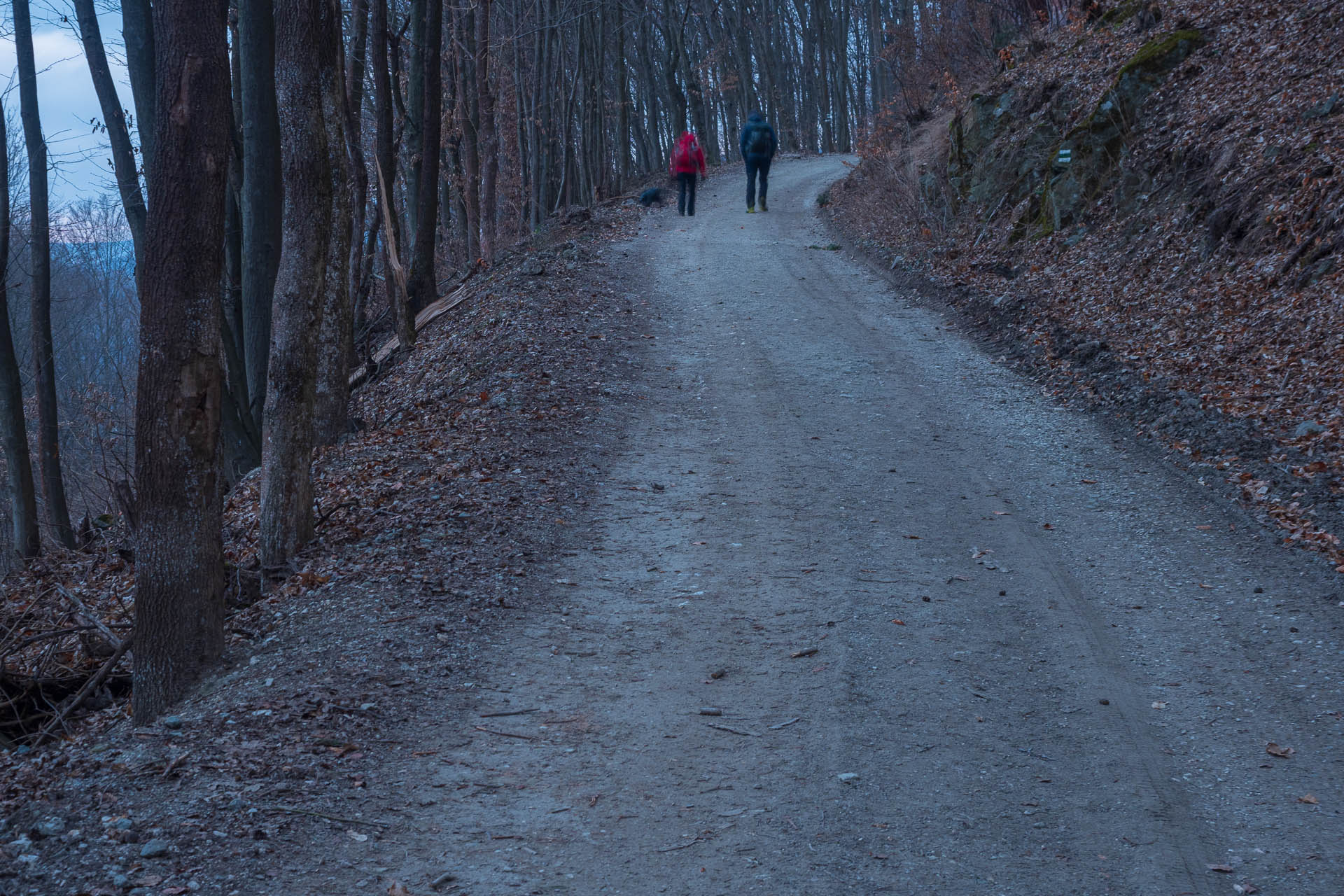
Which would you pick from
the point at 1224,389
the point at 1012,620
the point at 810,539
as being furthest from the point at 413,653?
the point at 1224,389

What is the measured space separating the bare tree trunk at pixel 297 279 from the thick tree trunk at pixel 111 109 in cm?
710

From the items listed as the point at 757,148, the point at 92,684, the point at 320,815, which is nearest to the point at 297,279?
the point at 92,684

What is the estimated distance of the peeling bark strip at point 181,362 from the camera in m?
4.92

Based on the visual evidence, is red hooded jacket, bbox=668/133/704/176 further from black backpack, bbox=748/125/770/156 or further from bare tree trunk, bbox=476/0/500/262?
bare tree trunk, bbox=476/0/500/262

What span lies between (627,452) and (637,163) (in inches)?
1435

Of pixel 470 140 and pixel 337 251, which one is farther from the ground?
pixel 470 140

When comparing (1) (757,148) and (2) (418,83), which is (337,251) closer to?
(2) (418,83)

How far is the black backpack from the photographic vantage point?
1962 cm

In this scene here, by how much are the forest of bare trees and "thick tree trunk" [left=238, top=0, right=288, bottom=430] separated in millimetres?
23

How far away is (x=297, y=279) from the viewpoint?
6.66 m

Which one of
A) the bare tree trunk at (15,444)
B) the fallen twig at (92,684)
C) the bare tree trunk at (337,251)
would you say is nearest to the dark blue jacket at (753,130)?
the bare tree trunk at (337,251)

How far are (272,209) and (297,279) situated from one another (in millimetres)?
4544

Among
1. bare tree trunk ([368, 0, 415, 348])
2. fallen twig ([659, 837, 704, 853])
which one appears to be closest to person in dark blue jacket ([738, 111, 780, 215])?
bare tree trunk ([368, 0, 415, 348])

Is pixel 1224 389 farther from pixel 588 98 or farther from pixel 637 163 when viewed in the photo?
pixel 637 163
